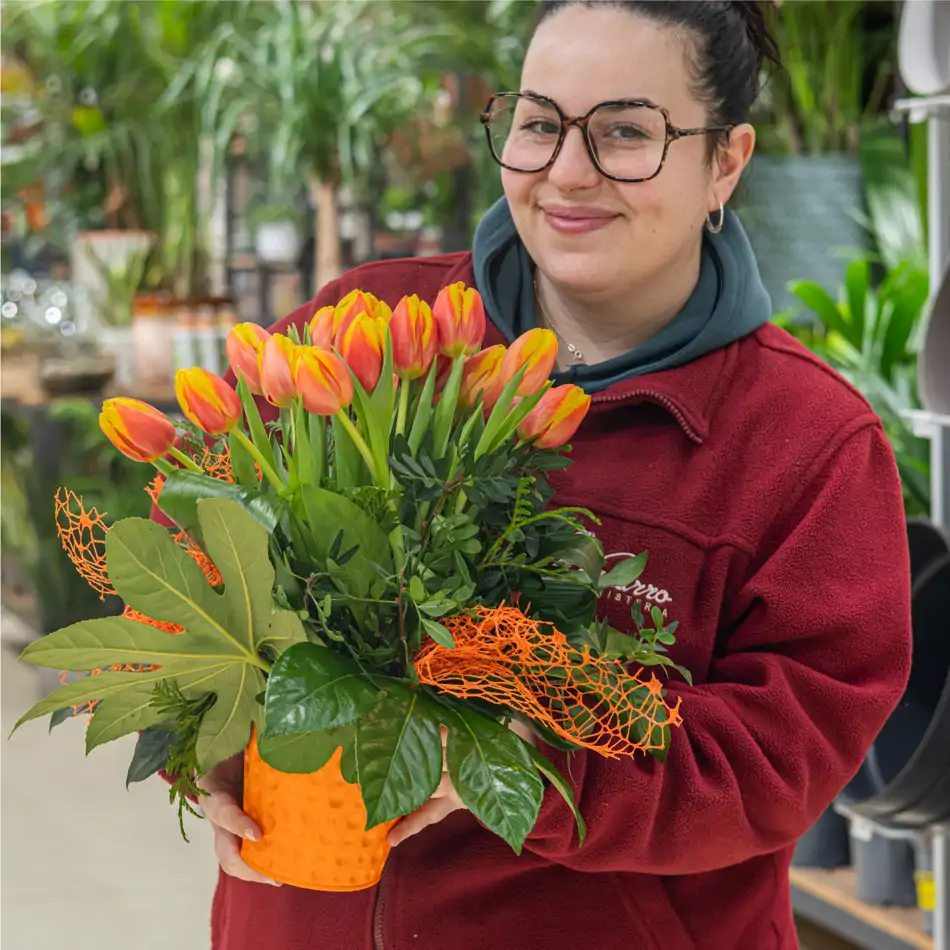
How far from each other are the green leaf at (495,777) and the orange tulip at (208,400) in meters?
0.26

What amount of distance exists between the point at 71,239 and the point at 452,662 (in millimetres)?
3823

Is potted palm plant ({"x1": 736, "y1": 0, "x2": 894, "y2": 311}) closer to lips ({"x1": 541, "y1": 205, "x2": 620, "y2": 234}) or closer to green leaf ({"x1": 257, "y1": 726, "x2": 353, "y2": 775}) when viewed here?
lips ({"x1": 541, "y1": 205, "x2": 620, "y2": 234})

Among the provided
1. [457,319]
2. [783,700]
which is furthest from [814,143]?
[457,319]

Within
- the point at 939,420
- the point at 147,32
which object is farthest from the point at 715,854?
the point at 147,32

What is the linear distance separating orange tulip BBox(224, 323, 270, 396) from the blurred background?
120 cm

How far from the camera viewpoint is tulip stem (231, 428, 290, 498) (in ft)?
3.07

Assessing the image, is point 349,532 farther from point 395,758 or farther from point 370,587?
point 395,758

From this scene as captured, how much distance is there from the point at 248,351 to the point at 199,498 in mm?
117

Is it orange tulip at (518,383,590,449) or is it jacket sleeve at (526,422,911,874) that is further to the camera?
jacket sleeve at (526,422,911,874)

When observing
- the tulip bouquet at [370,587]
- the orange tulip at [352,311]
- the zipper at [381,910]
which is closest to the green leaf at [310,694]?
the tulip bouquet at [370,587]

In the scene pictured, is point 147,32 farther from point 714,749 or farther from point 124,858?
point 714,749

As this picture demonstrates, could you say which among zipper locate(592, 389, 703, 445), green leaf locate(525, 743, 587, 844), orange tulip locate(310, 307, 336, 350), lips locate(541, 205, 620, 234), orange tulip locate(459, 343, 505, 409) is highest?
lips locate(541, 205, 620, 234)

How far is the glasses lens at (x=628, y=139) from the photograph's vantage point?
3.82 ft

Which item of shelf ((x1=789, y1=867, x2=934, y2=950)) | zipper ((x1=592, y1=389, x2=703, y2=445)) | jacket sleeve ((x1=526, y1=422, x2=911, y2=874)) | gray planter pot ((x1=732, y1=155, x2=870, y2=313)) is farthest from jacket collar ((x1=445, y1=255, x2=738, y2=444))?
gray planter pot ((x1=732, y1=155, x2=870, y2=313))
